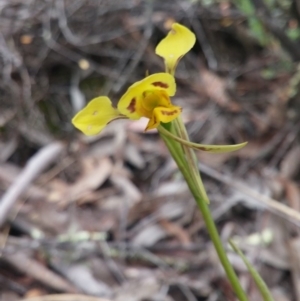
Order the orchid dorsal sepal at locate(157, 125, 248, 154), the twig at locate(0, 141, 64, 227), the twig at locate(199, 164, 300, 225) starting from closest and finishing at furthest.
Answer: the orchid dorsal sepal at locate(157, 125, 248, 154)
the twig at locate(199, 164, 300, 225)
the twig at locate(0, 141, 64, 227)

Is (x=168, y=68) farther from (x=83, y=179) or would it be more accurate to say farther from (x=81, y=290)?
(x=83, y=179)

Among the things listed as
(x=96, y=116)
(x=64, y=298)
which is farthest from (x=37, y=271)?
(x=96, y=116)

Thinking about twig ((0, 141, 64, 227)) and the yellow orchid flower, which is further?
twig ((0, 141, 64, 227))

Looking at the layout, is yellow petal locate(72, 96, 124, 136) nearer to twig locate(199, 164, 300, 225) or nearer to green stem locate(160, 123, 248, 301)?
green stem locate(160, 123, 248, 301)

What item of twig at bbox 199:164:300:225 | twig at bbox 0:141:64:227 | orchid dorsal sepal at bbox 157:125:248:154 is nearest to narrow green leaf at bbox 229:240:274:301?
orchid dorsal sepal at bbox 157:125:248:154

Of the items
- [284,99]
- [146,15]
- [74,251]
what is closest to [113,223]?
[74,251]

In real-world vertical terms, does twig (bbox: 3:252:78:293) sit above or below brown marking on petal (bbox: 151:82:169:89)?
below

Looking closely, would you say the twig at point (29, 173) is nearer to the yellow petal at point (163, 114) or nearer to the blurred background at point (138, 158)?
the blurred background at point (138, 158)
